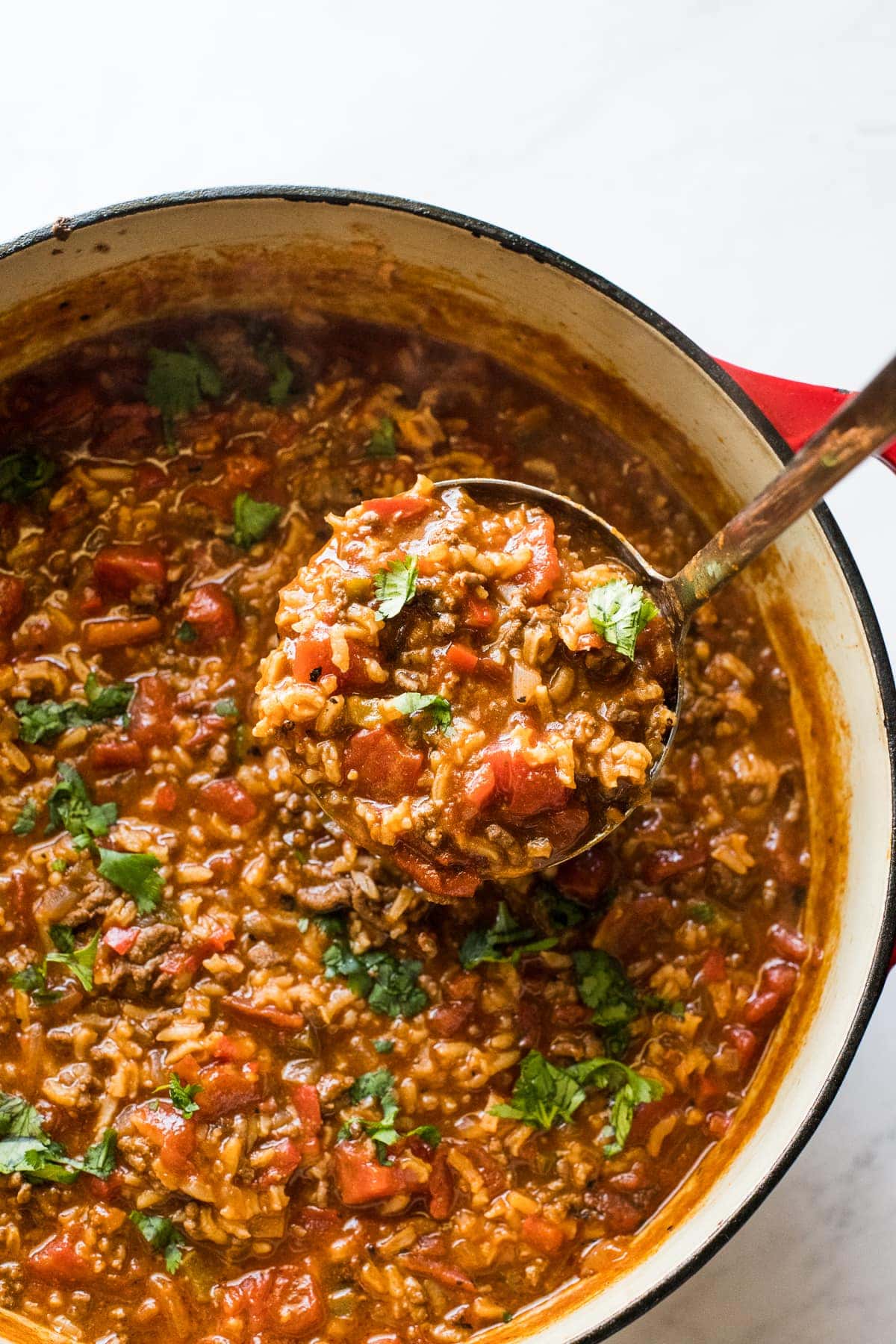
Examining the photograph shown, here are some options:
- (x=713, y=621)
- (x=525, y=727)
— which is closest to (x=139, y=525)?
(x=525, y=727)

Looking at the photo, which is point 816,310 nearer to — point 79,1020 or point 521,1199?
point 521,1199

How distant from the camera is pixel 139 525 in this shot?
175 inches

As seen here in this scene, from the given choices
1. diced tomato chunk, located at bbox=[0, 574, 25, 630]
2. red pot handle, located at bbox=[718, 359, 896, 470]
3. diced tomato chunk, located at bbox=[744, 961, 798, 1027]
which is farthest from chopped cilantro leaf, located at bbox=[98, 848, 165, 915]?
red pot handle, located at bbox=[718, 359, 896, 470]

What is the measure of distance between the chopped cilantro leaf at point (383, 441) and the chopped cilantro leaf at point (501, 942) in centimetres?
167

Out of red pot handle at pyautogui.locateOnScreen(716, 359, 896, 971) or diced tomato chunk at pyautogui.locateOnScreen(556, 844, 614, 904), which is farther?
diced tomato chunk at pyautogui.locateOnScreen(556, 844, 614, 904)

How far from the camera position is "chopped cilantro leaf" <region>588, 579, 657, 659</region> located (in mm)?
3691

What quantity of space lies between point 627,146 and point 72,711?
2.89 meters

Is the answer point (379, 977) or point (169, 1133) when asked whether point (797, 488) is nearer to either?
point (379, 977)

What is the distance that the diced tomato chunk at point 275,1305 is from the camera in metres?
4.17

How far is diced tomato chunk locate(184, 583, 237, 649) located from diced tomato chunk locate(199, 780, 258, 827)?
49cm

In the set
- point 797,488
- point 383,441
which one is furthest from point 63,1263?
point 797,488

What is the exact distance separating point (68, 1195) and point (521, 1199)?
1539 millimetres

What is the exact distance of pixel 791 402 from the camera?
392 centimetres

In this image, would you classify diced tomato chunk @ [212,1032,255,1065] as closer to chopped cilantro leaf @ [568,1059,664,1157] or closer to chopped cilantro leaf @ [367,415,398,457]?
chopped cilantro leaf @ [568,1059,664,1157]
